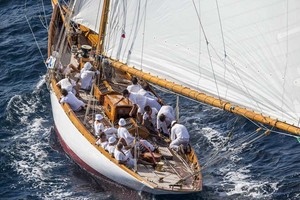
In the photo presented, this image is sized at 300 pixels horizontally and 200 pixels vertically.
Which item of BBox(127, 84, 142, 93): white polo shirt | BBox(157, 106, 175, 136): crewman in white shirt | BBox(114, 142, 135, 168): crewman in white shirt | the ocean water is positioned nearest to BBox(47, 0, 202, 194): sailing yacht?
BBox(114, 142, 135, 168): crewman in white shirt

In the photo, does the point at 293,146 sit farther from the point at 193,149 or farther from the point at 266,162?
the point at 193,149

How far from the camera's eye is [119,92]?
39688 millimetres

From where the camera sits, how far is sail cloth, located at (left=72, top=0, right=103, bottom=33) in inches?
1580

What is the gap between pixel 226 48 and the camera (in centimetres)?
3036

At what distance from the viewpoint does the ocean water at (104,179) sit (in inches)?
Answer: 1391

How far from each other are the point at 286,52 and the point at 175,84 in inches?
231

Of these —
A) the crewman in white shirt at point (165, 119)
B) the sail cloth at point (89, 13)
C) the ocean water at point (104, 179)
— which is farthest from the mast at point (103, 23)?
the ocean water at point (104, 179)

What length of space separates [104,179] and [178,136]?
165 inches

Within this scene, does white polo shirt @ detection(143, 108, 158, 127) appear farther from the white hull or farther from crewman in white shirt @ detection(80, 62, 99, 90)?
crewman in white shirt @ detection(80, 62, 99, 90)

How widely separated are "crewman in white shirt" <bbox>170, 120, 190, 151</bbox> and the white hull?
3072 millimetres

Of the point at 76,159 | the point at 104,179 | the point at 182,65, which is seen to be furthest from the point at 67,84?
the point at 182,65

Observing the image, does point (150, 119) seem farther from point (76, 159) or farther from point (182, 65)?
point (182, 65)

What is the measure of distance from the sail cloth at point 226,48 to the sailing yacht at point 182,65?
0.04 metres

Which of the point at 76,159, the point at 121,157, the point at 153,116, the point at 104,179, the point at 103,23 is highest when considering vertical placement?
the point at 103,23
